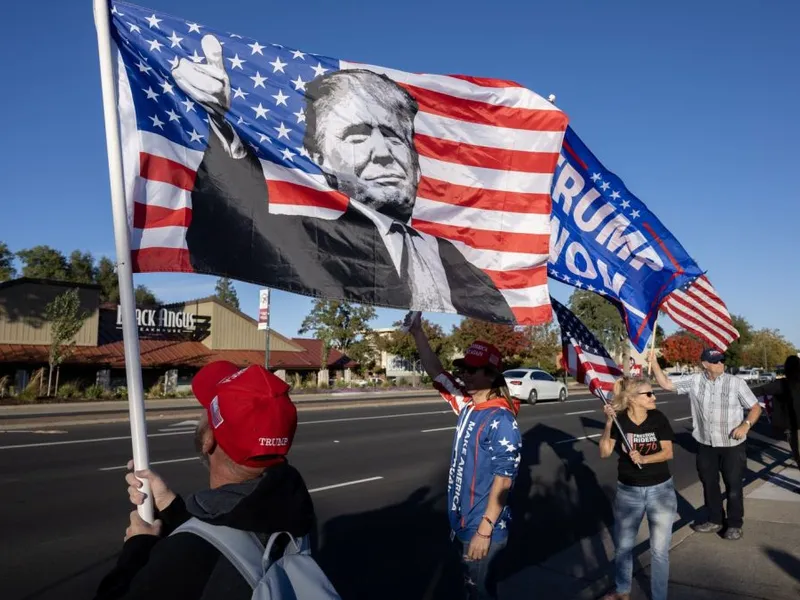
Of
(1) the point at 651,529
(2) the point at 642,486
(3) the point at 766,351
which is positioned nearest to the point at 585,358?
(2) the point at 642,486

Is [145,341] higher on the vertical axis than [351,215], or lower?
lower

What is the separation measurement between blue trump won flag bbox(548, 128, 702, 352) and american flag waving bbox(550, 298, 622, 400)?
254 mm

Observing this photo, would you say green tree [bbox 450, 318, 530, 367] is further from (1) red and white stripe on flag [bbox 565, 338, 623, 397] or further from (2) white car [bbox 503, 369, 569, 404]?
(1) red and white stripe on flag [bbox 565, 338, 623, 397]

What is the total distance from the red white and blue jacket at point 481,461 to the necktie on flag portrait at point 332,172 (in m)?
0.59

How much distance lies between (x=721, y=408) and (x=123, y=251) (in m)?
6.46

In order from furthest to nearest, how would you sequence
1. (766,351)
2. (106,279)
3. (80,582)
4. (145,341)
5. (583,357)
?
(766,351) < (106,279) < (145,341) < (80,582) < (583,357)

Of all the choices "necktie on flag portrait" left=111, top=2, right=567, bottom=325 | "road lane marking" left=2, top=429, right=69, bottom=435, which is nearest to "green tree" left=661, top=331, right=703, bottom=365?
"road lane marking" left=2, top=429, right=69, bottom=435

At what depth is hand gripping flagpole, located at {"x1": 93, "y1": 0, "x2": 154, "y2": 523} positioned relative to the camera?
2.34 m

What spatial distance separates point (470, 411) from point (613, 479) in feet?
27.1

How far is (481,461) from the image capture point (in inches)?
152

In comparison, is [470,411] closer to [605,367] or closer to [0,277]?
[605,367]

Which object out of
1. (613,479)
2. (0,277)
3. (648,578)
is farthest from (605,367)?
(0,277)

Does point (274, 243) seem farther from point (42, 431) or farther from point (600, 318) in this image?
point (600, 318)

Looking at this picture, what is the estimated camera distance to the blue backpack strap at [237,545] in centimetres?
159
